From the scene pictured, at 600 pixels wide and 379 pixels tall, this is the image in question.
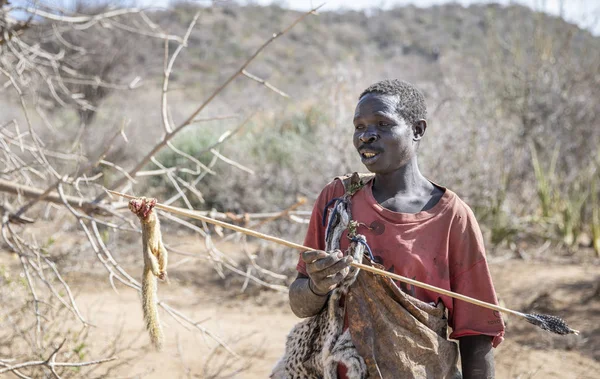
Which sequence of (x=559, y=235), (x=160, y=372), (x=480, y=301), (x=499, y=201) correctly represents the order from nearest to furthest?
(x=480, y=301), (x=160, y=372), (x=499, y=201), (x=559, y=235)

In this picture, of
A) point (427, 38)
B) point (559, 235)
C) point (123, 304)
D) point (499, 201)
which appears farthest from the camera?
point (427, 38)

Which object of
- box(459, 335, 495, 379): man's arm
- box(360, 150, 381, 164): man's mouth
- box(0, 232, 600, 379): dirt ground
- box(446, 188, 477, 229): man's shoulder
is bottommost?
box(0, 232, 600, 379): dirt ground

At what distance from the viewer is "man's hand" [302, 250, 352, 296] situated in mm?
1562

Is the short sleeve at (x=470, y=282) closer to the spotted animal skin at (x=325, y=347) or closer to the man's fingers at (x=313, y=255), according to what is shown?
the spotted animal skin at (x=325, y=347)

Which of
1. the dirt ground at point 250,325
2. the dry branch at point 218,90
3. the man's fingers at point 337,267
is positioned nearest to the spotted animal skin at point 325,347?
the man's fingers at point 337,267

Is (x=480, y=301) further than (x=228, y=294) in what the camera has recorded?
No

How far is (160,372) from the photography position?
13.5 ft

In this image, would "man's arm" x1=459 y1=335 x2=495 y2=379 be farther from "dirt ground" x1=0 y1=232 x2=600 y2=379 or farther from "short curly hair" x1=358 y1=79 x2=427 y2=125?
"dirt ground" x1=0 y1=232 x2=600 y2=379

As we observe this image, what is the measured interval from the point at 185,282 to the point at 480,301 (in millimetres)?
5353

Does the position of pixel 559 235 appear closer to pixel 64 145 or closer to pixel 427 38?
pixel 64 145

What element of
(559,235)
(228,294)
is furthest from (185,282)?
(559,235)

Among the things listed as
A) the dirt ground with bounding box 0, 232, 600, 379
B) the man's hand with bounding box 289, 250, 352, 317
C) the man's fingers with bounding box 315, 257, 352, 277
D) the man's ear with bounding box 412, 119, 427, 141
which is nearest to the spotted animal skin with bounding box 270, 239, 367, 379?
the man's hand with bounding box 289, 250, 352, 317

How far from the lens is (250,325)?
17.8 feet

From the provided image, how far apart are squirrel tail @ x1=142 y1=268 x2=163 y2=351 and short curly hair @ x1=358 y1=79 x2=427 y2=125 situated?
2.59ft
